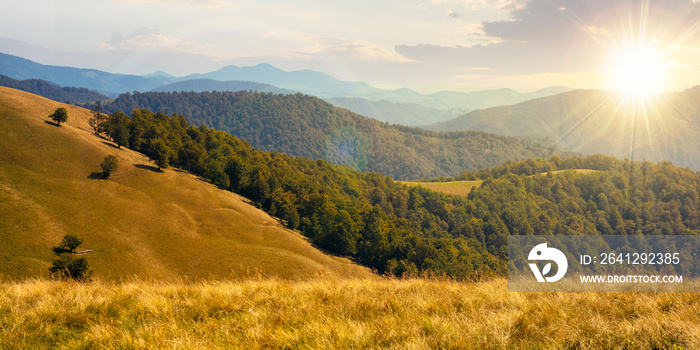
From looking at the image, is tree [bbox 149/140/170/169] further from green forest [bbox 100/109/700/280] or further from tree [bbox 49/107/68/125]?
tree [bbox 49/107/68/125]

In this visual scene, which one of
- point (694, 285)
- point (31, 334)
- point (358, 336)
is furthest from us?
point (694, 285)

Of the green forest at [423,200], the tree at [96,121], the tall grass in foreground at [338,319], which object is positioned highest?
the tree at [96,121]

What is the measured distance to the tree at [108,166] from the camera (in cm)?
5604

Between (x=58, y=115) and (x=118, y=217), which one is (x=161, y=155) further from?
(x=118, y=217)

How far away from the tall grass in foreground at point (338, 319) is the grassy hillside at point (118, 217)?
29007 millimetres

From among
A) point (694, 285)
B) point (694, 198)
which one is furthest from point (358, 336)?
point (694, 198)

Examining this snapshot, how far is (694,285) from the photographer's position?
8.66 meters

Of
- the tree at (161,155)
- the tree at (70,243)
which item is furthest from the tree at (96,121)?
the tree at (70,243)

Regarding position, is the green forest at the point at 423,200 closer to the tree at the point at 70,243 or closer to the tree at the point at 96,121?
Answer: the tree at the point at 96,121

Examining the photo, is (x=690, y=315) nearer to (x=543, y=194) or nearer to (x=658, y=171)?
(x=543, y=194)

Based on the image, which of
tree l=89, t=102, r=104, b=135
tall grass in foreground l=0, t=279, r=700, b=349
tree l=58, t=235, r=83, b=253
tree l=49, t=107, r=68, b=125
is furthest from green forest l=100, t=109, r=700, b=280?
tall grass in foreground l=0, t=279, r=700, b=349

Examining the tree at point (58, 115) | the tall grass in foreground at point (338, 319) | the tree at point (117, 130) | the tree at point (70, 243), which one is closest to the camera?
the tall grass in foreground at point (338, 319)

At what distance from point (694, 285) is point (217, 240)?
179 ft

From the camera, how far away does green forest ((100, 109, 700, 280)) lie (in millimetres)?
71750
